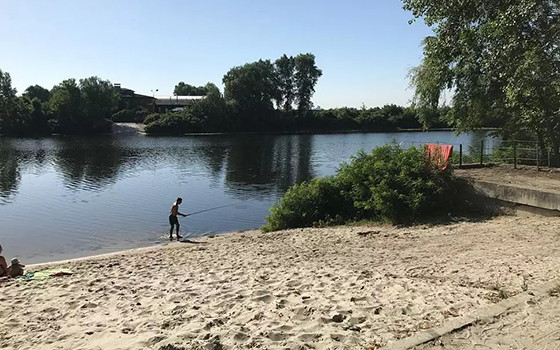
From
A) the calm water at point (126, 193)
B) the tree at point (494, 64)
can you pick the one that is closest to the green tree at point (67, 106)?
the calm water at point (126, 193)

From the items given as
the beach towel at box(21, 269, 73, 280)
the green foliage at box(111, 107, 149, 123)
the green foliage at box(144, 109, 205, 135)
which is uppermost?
the green foliage at box(111, 107, 149, 123)

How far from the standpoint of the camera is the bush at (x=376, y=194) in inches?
583

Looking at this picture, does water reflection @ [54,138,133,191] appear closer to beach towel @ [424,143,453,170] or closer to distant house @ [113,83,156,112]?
beach towel @ [424,143,453,170]

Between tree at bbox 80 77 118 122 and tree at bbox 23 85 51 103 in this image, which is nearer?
tree at bbox 80 77 118 122

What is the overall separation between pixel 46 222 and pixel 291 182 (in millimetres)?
17675

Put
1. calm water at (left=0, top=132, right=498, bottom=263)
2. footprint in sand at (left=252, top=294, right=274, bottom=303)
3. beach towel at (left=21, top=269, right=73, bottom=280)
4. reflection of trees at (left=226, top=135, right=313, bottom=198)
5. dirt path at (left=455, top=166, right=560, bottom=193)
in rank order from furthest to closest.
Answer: reflection of trees at (left=226, top=135, right=313, bottom=198)
calm water at (left=0, top=132, right=498, bottom=263)
dirt path at (left=455, top=166, right=560, bottom=193)
beach towel at (left=21, top=269, right=73, bottom=280)
footprint in sand at (left=252, top=294, right=274, bottom=303)

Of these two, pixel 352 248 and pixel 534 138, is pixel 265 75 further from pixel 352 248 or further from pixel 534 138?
pixel 352 248

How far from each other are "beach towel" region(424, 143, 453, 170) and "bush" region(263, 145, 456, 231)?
21cm

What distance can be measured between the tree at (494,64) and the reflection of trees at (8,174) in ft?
85.7

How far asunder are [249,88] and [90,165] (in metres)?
64.3

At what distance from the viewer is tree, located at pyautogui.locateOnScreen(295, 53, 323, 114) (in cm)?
11212

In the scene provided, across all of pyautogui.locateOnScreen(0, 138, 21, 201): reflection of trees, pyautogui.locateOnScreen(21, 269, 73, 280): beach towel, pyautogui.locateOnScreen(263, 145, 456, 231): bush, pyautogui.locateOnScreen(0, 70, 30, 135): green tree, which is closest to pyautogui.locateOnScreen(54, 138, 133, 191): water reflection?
pyautogui.locateOnScreen(0, 138, 21, 201): reflection of trees

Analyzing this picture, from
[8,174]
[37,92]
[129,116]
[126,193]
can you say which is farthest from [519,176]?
[37,92]

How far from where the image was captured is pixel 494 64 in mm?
16094
